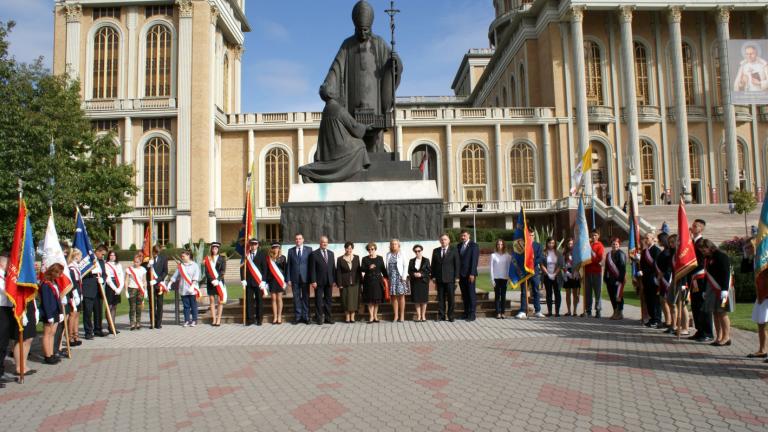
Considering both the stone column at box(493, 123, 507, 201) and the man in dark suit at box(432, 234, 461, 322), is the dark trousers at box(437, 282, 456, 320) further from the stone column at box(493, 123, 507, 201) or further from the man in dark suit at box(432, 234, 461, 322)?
the stone column at box(493, 123, 507, 201)

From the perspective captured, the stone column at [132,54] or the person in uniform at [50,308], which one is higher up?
the stone column at [132,54]

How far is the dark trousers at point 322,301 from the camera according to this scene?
424 inches

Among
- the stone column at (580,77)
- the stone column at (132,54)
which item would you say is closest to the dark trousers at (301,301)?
the stone column at (580,77)

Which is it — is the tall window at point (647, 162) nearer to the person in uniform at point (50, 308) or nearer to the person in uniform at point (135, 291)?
the person in uniform at point (135, 291)

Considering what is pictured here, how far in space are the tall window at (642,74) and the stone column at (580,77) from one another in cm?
556

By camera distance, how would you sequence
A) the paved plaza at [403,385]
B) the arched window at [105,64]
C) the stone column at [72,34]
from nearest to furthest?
the paved plaza at [403,385], the stone column at [72,34], the arched window at [105,64]

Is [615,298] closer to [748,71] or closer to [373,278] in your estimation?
[373,278]

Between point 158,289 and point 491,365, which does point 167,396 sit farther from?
point 158,289

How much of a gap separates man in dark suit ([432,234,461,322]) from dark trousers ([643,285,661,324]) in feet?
11.8

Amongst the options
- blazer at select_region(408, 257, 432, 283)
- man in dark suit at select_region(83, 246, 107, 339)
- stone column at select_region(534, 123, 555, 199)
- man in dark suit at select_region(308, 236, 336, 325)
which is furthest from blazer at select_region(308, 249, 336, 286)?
stone column at select_region(534, 123, 555, 199)

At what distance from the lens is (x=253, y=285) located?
11.1 m

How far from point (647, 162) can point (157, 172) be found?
38290mm

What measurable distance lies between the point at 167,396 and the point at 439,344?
4040 mm

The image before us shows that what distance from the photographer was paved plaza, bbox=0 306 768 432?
4.84 meters
